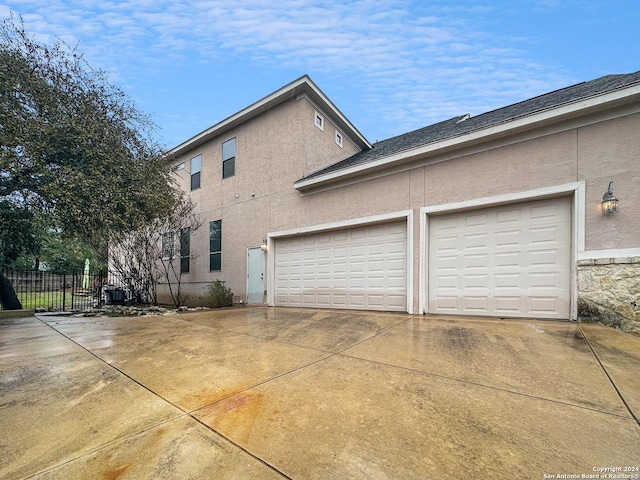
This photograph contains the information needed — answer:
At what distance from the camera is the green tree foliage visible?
4996 mm

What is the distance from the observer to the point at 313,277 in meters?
8.03

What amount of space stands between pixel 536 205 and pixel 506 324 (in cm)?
239

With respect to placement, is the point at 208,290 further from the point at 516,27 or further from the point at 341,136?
the point at 516,27

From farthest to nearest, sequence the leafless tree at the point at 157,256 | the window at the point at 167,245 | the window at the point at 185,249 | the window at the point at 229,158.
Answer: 1. the window at the point at 185,249
2. the window at the point at 167,245
3. the leafless tree at the point at 157,256
4. the window at the point at 229,158

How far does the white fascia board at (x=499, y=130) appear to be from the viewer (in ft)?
14.9

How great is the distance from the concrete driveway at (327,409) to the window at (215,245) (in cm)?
658

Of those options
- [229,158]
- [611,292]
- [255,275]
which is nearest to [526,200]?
Result: [611,292]

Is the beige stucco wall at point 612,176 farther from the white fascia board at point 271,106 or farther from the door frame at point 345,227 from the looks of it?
the white fascia board at point 271,106

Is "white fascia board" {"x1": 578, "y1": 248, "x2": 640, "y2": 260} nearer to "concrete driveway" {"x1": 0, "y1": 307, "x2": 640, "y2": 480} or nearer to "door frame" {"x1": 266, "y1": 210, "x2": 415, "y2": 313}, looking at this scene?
"concrete driveway" {"x1": 0, "y1": 307, "x2": 640, "y2": 480}

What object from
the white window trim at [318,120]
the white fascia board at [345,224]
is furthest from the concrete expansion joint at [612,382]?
the white window trim at [318,120]

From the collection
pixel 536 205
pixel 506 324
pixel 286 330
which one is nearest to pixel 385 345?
pixel 286 330

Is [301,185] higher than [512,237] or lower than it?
higher

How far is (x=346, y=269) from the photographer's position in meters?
7.45

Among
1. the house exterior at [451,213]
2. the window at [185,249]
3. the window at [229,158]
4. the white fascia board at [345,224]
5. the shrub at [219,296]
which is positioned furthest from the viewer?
the window at [185,249]
